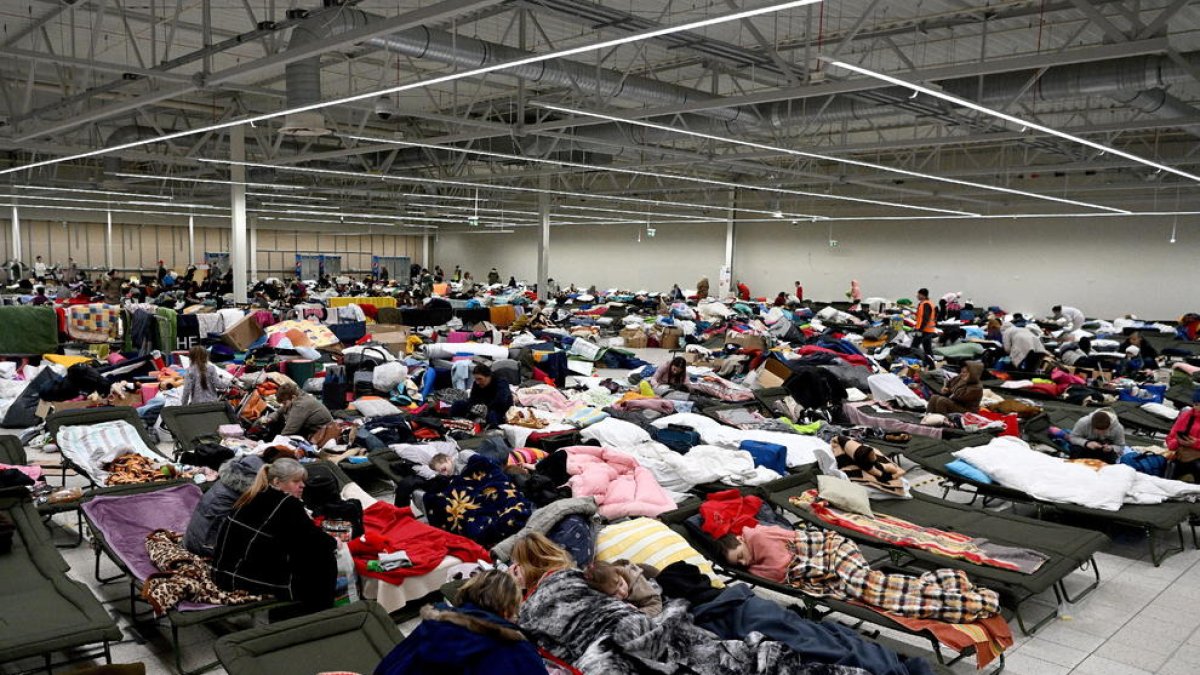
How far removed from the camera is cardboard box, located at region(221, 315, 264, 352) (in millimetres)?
12648

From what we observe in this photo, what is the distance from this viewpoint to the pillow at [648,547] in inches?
184

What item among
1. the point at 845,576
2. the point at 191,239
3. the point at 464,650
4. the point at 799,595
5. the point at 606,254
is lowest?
the point at 799,595

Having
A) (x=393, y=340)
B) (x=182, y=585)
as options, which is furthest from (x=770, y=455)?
(x=393, y=340)

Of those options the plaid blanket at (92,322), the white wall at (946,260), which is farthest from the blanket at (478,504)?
the white wall at (946,260)

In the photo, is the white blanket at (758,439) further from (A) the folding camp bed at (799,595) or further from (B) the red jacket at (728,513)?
(A) the folding camp bed at (799,595)

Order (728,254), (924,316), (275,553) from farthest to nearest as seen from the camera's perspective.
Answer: (728,254) → (924,316) → (275,553)

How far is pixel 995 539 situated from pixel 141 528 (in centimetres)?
523

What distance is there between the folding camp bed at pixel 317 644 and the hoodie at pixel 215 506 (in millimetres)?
1043

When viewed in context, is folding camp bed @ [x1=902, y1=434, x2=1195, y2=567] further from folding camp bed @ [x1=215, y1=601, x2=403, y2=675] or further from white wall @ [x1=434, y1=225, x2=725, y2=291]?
white wall @ [x1=434, y1=225, x2=725, y2=291]

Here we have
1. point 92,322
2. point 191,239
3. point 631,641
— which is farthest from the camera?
point 191,239

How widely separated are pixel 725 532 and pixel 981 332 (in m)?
13.8

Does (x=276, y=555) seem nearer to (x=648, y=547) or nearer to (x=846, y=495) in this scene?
(x=648, y=547)

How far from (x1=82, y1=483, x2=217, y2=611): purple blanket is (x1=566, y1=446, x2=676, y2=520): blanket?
251 cm

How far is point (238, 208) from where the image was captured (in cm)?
1728
